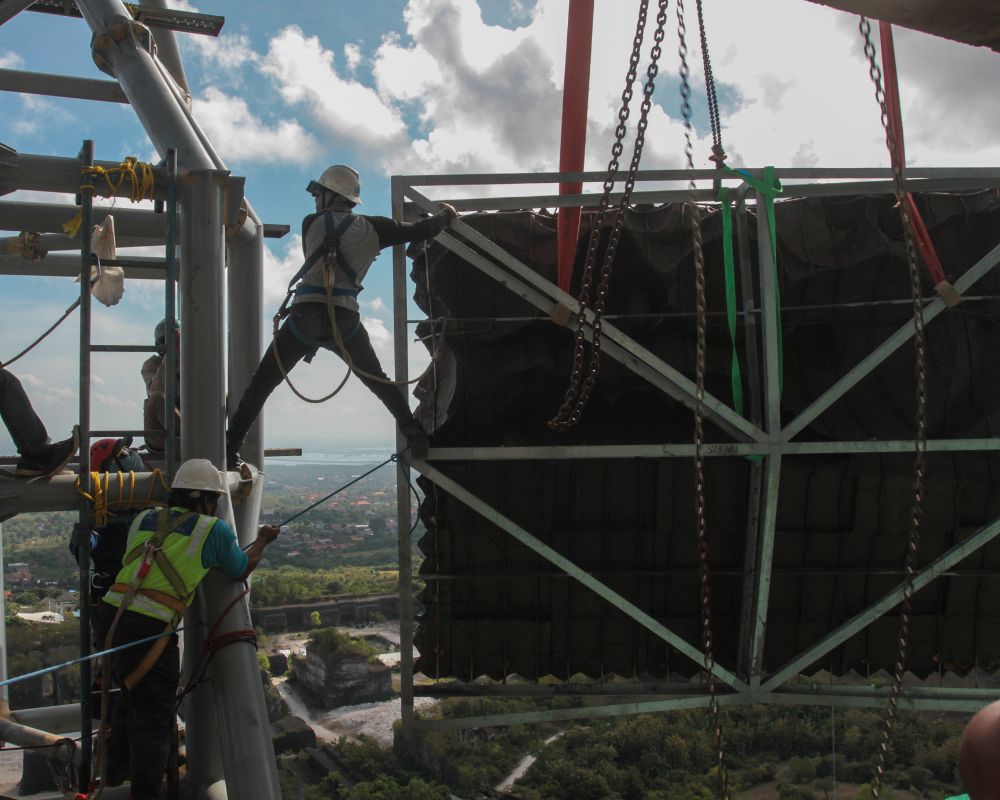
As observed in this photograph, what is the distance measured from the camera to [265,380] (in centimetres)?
611

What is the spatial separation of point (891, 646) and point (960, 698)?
2.46ft

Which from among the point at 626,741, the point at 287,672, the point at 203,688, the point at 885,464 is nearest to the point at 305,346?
the point at 203,688

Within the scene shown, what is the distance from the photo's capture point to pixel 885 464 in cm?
656

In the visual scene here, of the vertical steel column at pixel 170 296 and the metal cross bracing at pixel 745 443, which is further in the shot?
the metal cross bracing at pixel 745 443

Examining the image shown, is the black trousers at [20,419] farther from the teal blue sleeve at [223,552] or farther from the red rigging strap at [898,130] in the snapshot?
the red rigging strap at [898,130]

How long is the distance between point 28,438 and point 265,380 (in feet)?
5.51

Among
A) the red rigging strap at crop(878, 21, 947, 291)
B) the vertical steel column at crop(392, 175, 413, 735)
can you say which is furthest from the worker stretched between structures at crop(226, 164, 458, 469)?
the red rigging strap at crop(878, 21, 947, 291)

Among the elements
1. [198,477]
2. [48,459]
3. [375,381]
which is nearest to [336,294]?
[375,381]

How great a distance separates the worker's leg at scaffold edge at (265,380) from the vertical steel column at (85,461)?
1.40 metres

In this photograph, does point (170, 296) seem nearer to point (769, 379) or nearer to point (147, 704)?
point (147, 704)

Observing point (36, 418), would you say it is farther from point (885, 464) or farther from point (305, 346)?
point (885, 464)

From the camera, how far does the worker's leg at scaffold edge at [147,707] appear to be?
14.5 feet

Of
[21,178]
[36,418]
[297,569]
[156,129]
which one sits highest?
[156,129]

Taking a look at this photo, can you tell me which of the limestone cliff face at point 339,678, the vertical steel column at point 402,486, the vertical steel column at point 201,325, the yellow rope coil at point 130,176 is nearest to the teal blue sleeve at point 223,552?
the vertical steel column at point 201,325
